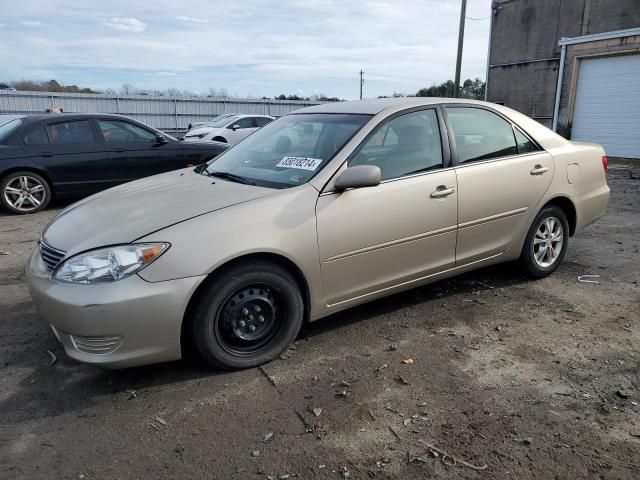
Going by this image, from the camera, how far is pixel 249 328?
10.6ft

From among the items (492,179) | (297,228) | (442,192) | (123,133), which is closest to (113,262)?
(297,228)

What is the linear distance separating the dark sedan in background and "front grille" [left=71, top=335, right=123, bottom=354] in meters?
6.02

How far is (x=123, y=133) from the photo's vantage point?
8.62 metres

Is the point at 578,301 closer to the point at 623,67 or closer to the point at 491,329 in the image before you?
the point at 491,329

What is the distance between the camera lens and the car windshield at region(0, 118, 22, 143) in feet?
26.1

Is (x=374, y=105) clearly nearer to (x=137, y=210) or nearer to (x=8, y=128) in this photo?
(x=137, y=210)

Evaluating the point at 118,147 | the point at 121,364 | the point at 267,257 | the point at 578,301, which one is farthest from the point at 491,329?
the point at 118,147

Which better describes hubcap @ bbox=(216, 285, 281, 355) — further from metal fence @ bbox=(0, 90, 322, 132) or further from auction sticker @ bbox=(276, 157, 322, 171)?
metal fence @ bbox=(0, 90, 322, 132)

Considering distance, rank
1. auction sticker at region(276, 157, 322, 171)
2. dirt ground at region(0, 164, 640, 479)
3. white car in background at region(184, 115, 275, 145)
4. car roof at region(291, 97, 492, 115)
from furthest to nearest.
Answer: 1. white car in background at region(184, 115, 275, 145)
2. car roof at region(291, 97, 492, 115)
3. auction sticker at region(276, 157, 322, 171)
4. dirt ground at region(0, 164, 640, 479)

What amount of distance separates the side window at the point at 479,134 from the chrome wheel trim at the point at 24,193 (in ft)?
22.0

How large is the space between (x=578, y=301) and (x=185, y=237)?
3.26m

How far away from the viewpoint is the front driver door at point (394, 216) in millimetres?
3408

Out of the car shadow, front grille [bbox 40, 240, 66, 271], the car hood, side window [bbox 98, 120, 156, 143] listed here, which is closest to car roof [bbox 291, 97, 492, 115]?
the car hood

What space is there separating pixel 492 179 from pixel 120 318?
294cm
